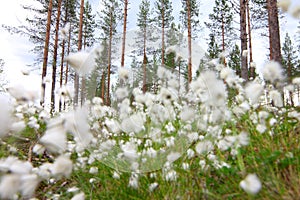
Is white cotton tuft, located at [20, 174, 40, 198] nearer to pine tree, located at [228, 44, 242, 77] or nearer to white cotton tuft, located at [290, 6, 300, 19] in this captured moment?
white cotton tuft, located at [290, 6, 300, 19]

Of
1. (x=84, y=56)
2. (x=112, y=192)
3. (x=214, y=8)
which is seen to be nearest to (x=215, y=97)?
(x=84, y=56)

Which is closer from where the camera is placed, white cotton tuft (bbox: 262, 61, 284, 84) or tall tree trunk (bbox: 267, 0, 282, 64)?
white cotton tuft (bbox: 262, 61, 284, 84)

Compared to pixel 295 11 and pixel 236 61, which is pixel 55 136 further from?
pixel 236 61

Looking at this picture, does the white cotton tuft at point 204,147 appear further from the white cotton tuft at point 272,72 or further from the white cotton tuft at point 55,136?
the white cotton tuft at point 55,136

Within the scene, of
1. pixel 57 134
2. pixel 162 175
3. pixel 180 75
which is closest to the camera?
pixel 57 134

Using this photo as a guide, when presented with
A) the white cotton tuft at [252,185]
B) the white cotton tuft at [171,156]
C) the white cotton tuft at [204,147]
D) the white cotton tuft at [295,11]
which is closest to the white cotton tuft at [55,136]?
the white cotton tuft at [252,185]

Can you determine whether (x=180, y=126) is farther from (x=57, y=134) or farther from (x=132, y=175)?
(x=57, y=134)

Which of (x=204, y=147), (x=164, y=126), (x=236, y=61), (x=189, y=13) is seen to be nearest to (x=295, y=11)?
(x=204, y=147)

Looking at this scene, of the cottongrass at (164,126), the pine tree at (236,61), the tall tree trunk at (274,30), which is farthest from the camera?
the pine tree at (236,61)

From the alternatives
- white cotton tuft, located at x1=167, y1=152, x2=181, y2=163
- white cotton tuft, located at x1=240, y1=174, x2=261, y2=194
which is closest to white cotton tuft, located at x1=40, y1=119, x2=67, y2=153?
white cotton tuft, located at x1=240, y1=174, x2=261, y2=194

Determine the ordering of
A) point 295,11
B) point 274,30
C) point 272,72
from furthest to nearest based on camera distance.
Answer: point 274,30 < point 295,11 < point 272,72

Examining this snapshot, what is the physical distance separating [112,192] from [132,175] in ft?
0.76

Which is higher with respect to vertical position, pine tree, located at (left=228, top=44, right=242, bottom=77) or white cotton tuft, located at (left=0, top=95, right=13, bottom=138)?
pine tree, located at (left=228, top=44, right=242, bottom=77)

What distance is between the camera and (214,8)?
27.0 meters
